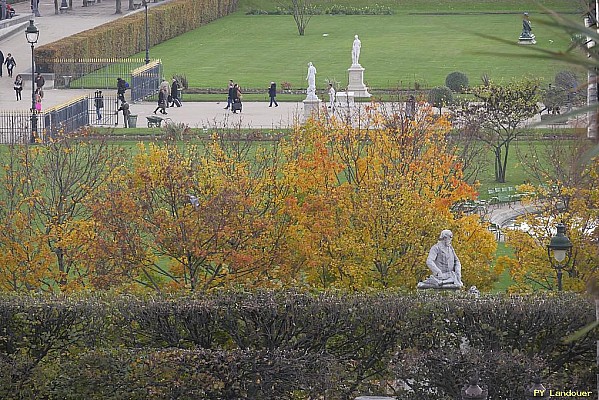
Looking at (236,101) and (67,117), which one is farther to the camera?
(236,101)

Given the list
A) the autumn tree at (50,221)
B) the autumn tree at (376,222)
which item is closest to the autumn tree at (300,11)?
the autumn tree at (50,221)

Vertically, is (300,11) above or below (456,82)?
above

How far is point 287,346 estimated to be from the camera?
621 inches

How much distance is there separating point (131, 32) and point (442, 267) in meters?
47.4

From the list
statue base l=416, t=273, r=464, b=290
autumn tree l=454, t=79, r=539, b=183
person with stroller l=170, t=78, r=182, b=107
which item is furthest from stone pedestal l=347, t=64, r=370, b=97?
statue base l=416, t=273, r=464, b=290

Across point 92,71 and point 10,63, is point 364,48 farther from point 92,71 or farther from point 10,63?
point 10,63

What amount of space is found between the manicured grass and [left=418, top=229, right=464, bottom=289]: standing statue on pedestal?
99.1ft

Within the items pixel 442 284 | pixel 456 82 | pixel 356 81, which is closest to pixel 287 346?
pixel 442 284

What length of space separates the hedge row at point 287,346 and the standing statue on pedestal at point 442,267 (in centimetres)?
138

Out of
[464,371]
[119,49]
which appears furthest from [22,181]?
[119,49]

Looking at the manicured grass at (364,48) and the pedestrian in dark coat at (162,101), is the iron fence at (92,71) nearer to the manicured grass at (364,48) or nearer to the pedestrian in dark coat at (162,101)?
the manicured grass at (364,48)

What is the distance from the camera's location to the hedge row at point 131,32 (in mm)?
55531

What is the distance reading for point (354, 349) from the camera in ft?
52.4

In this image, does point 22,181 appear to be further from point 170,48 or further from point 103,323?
point 170,48
